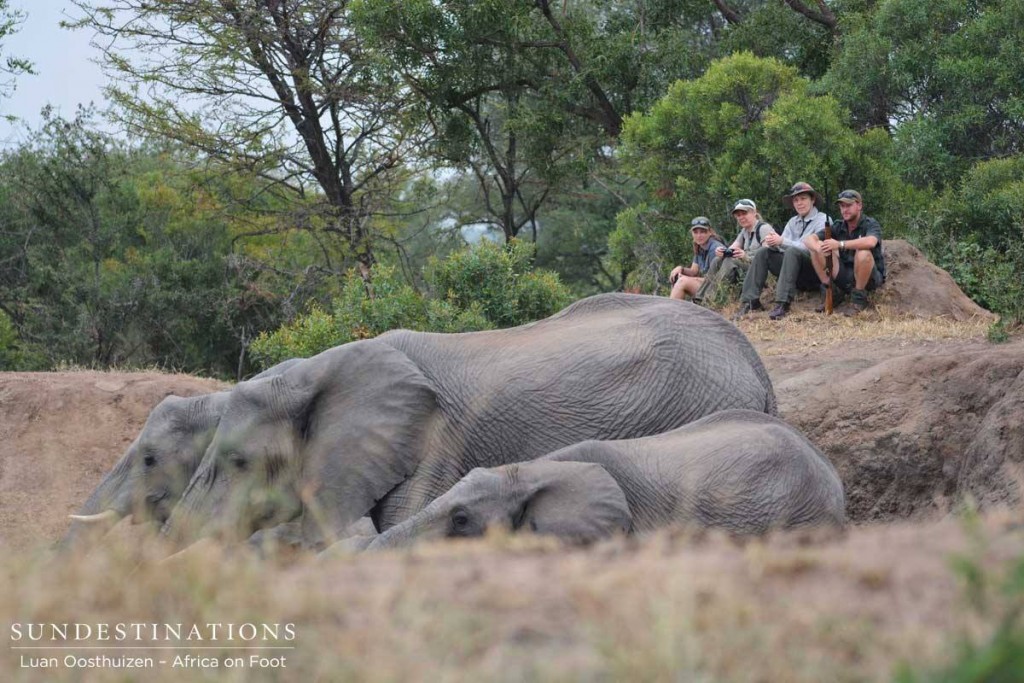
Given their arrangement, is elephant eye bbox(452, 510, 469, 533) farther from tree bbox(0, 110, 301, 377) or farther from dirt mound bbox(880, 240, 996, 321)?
tree bbox(0, 110, 301, 377)

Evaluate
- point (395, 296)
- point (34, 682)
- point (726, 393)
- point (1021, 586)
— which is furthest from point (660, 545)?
point (395, 296)

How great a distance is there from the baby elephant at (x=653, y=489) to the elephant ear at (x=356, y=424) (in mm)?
1001

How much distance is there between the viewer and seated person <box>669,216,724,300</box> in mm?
13703

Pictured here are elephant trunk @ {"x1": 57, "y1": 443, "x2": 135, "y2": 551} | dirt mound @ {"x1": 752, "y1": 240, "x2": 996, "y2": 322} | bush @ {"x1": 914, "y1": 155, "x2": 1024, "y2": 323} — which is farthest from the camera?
bush @ {"x1": 914, "y1": 155, "x2": 1024, "y2": 323}

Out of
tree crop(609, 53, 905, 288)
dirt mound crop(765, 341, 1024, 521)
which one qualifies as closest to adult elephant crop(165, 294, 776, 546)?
dirt mound crop(765, 341, 1024, 521)

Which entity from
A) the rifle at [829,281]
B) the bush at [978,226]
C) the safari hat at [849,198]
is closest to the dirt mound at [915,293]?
the rifle at [829,281]

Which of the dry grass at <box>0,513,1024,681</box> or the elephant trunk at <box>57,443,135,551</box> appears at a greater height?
the dry grass at <box>0,513,1024,681</box>

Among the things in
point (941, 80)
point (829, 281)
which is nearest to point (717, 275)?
point (829, 281)

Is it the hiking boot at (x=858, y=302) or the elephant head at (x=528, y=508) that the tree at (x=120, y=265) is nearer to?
the hiking boot at (x=858, y=302)

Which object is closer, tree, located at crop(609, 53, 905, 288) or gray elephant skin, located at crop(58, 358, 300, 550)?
gray elephant skin, located at crop(58, 358, 300, 550)

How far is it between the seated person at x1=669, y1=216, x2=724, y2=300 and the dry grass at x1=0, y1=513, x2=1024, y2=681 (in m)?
10.5

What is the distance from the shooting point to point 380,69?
19.9 m

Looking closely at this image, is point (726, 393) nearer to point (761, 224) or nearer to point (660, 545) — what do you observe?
point (660, 545)

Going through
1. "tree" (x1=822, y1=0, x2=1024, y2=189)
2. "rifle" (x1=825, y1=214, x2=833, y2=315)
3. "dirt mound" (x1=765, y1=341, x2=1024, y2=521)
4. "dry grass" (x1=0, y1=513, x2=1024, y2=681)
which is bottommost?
"dirt mound" (x1=765, y1=341, x2=1024, y2=521)
